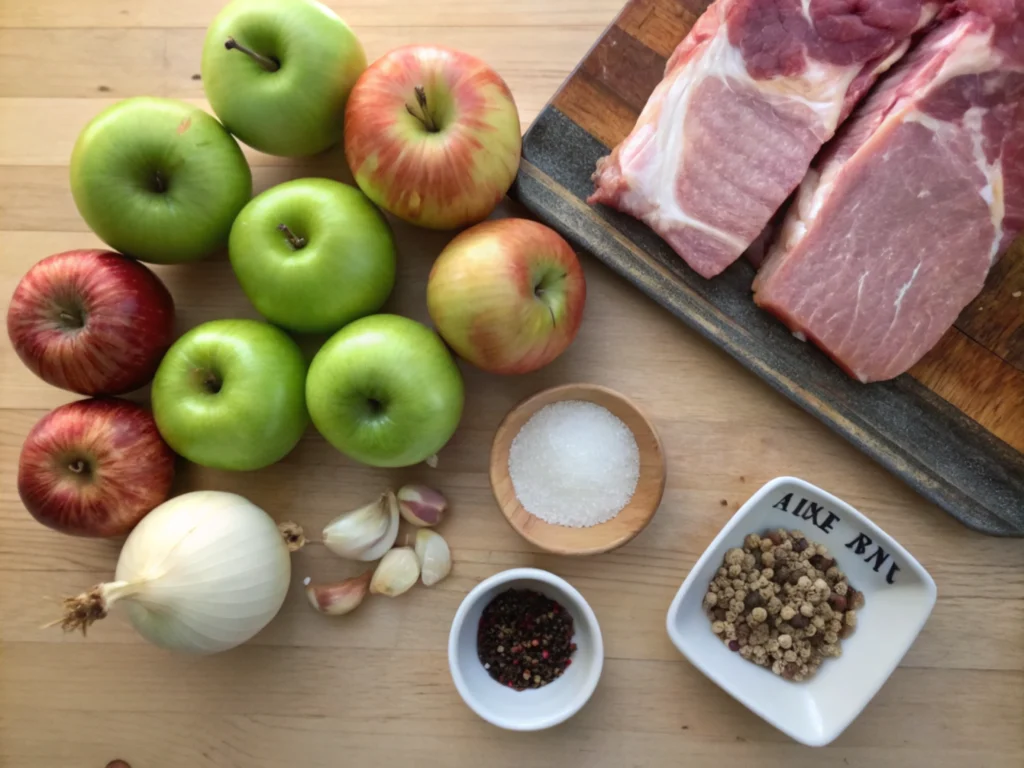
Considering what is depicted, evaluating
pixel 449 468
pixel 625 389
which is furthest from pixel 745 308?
pixel 449 468

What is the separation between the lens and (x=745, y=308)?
1.04m

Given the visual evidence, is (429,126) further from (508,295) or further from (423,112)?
(508,295)

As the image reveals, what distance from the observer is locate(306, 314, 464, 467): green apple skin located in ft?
2.98

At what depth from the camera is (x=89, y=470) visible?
0.98 meters

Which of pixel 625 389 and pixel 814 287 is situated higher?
pixel 814 287

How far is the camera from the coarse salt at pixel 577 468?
100cm

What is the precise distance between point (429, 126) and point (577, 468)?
18.4 inches

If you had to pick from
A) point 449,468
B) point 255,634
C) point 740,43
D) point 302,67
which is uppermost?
point 740,43

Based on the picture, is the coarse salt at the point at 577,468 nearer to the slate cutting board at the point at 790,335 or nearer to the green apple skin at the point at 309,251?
the slate cutting board at the point at 790,335

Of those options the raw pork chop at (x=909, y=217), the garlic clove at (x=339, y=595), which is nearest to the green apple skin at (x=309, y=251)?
the garlic clove at (x=339, y=595)

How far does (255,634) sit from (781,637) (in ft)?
2.27

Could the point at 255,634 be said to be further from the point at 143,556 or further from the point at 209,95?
the point at 209,95

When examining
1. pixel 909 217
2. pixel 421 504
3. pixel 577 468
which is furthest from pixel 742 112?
pixel 421 504

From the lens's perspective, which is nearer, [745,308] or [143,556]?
[143,556]
